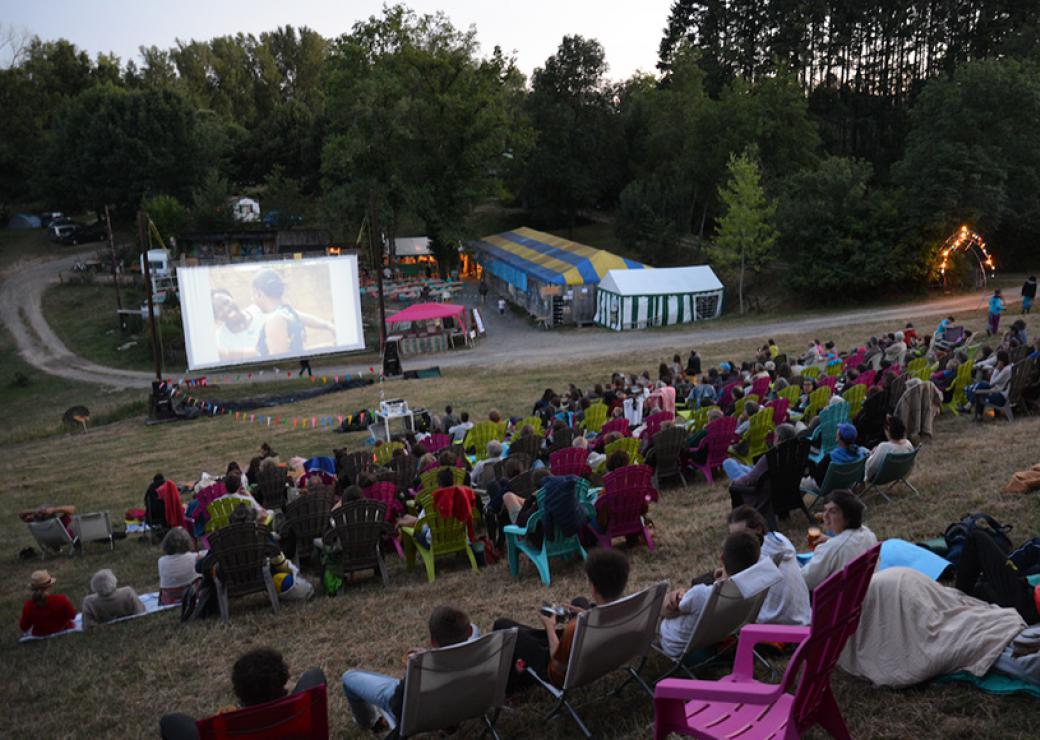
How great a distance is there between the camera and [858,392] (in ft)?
34.8

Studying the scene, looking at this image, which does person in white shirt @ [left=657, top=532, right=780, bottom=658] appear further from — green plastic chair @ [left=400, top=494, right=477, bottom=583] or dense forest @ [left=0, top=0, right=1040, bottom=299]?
dense forest @ [left=0, top=0, right=1040, bottom=299]

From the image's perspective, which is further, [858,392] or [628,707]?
[858,392]

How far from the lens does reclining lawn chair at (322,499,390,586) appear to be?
6.99m

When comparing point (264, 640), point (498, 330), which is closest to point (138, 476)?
point (264, 640)

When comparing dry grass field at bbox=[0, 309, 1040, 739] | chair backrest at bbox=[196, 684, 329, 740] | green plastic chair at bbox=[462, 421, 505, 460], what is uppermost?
chair backrest at bbox=[196, 684, 329, 740]

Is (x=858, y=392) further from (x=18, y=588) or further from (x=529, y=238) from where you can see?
(x=529, y=238)

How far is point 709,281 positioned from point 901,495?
29.2m

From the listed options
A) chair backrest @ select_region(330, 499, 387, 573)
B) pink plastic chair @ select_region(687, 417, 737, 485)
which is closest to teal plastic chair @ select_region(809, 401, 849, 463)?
pink plastic chair @ select_region(687, 417, 737, 485)

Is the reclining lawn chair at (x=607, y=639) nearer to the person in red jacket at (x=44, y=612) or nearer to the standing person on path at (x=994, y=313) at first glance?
the person in red jacket at (x=44, y=612)

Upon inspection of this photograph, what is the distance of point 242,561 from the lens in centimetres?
667

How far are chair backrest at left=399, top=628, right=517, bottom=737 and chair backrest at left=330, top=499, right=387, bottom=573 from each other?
11.1 feet

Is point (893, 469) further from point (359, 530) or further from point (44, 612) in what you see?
point (44, 612)

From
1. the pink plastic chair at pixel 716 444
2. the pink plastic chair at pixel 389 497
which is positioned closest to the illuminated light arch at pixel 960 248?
the pink plastic chair at pixel 716 444

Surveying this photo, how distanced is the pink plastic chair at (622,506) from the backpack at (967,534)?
2547mm
